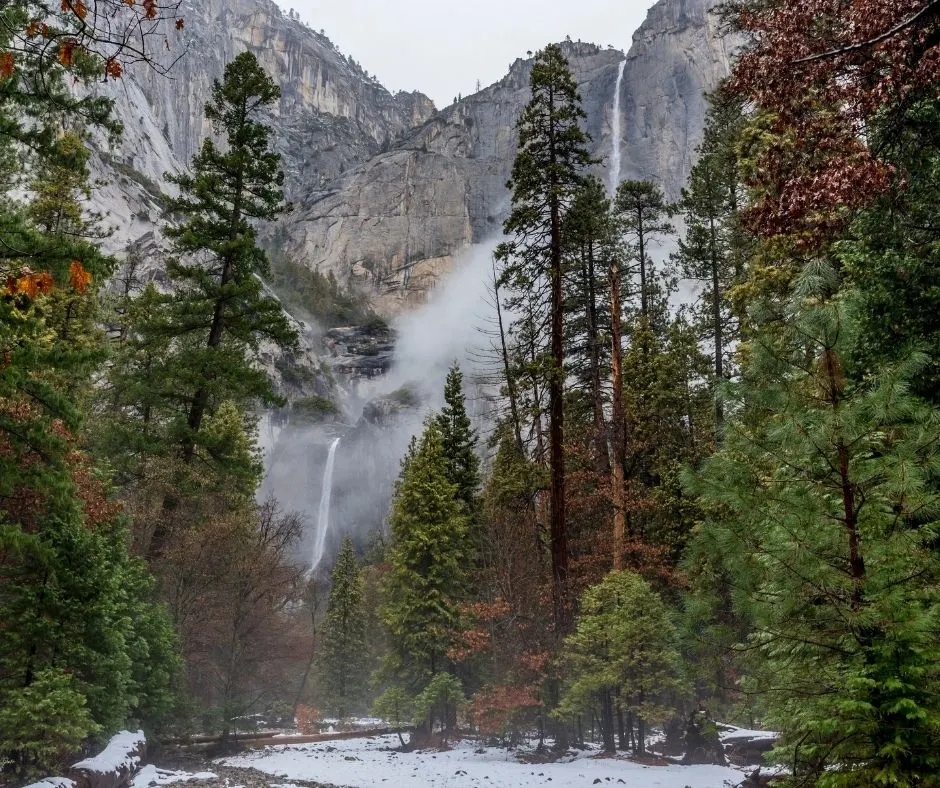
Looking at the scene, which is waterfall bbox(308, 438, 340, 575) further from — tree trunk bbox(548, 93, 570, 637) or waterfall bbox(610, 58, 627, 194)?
waterfall bbox(610, 58, 627, 194)

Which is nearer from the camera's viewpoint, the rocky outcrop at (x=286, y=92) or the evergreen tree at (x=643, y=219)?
the evergreen tree at (x=643, y=219)

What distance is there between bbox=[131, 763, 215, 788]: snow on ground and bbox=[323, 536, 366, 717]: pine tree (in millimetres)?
24515

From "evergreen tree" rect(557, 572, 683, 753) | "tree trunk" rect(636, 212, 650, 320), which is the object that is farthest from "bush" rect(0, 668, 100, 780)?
"tree trunk" rect(636, 212, 650, 320)

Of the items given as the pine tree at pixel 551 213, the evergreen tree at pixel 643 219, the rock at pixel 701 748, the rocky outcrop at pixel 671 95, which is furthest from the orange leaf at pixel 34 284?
the rocky outcrop at pixel 671 95

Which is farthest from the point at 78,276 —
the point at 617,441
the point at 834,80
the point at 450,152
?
the point at 450,152

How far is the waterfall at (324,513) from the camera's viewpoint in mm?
73312

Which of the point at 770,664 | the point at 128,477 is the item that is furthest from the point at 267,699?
the point at 770,664

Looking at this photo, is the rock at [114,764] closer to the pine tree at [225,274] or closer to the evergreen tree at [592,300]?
the pine tree at [225,274]

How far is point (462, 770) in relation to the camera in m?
16.2

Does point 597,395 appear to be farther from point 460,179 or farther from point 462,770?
point 460,179

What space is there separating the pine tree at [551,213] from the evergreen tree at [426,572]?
8.19 meters

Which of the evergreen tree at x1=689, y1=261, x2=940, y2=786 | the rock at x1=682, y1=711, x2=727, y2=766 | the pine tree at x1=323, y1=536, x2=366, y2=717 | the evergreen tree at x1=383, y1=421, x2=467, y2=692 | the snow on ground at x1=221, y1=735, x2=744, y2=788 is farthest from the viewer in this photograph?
the pine tree at x1=323, y1=536, x2=366, y2=717

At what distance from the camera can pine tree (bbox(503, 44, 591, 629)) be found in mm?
15797

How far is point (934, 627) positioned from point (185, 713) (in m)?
21.5
